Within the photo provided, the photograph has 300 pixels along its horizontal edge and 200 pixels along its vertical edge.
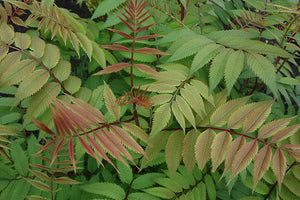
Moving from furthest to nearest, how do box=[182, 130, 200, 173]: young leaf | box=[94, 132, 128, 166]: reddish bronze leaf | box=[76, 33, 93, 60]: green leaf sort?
box=[76, 33, 93, 60]: green leaf → box=[182, 130, 200, 173]: young leaf → box=[94, 132, 128, 166]: reddish bronze leaf

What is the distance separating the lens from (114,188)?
1.04m

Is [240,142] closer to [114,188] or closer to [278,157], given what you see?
[278,157]

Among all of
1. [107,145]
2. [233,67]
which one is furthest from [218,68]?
[107,145]

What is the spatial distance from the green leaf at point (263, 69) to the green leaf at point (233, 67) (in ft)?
0.14

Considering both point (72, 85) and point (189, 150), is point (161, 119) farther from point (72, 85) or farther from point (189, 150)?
point (72, 85)

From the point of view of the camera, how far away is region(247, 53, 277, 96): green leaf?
82 cm

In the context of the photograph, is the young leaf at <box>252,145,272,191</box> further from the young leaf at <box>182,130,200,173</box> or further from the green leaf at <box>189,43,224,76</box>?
the green leaf at <box>189,43,224,76</box>

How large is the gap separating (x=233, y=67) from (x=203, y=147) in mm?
313

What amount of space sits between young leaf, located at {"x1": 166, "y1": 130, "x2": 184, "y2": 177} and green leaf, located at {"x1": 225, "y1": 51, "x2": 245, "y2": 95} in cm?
28

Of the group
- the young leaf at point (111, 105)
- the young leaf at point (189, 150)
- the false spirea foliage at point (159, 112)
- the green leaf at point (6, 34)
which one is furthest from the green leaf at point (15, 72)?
the young leaf at point (189, 150)

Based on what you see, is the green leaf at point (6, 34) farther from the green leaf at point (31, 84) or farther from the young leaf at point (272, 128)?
the young leaf at point (272, 128)

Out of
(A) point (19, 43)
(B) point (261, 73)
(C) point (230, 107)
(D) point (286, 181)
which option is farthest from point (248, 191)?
(A) point (19, 43)

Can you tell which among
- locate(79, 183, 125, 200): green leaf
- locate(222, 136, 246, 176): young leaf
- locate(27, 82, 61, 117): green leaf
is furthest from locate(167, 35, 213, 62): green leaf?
locate(79, 183, 125, 200): green leaf

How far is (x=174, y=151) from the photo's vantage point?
0.91m
